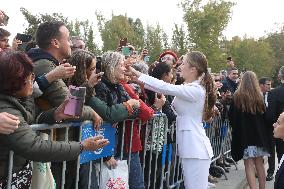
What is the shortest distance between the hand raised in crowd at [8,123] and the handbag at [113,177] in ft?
5.09

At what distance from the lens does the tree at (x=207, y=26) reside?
34.8 meters

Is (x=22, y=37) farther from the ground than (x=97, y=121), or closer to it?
farther from the ground

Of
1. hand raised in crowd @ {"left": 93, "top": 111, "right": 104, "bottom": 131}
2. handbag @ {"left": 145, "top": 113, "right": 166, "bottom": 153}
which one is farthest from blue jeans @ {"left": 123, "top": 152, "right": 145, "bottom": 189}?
hand raised in crowd @ {"left": 93, "top": 111, "right": 104, "bottom": 131}

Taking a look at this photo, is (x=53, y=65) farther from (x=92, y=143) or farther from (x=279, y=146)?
(x=279, y=146)

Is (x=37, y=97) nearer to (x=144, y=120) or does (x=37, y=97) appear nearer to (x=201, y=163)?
(x=144, y=120)

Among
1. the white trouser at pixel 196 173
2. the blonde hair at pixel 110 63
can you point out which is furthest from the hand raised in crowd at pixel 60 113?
the white trouser at pixel 196 173

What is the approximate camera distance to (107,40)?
42.7 metres

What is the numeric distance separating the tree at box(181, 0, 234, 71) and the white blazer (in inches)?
1187

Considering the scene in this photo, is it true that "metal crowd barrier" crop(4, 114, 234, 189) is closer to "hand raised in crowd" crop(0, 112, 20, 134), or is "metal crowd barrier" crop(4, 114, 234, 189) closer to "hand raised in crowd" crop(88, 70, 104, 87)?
"hand raised in crowd" crop(88, 70, 104, 87)

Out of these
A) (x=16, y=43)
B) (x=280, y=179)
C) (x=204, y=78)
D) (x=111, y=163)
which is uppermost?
(x=16, y=43)

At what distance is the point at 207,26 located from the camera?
35125mm

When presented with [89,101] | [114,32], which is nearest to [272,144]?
[89,101]

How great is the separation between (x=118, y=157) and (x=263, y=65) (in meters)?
52.6

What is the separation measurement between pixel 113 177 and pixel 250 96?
3.55 m
